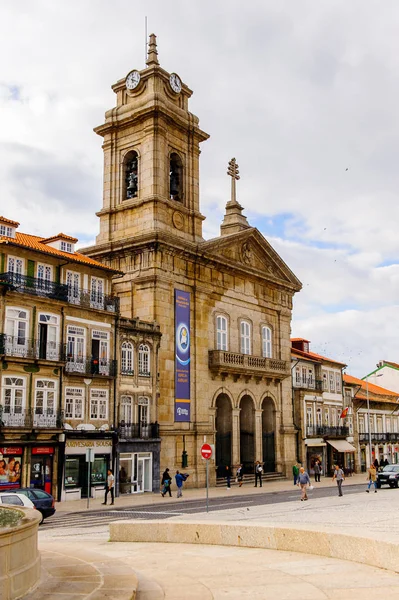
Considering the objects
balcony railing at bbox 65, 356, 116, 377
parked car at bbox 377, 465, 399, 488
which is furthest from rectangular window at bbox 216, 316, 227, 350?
parked car at bbox 377, 465, 399, 488

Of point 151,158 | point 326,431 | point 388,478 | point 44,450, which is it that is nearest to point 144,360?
point 44,450

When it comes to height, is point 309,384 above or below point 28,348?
Answer: above

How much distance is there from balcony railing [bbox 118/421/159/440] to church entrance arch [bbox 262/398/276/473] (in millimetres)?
14488

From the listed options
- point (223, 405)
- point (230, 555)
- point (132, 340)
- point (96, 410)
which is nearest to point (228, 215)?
point (223, 405)

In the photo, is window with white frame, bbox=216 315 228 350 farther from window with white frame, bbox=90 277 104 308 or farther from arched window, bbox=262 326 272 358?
window with white frame, bbox=90 277 104 308

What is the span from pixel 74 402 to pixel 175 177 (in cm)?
1982

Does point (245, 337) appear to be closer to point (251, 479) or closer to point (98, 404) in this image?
point (251, 479)

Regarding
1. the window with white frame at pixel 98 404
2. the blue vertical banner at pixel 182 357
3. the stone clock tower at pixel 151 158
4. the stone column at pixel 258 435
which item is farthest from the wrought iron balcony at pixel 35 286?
the stone column at pixel 258 435

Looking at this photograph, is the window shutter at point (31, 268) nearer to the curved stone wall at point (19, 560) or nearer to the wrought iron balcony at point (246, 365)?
the wrought iron balcony at point (246, 365)

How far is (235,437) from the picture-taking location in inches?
1918

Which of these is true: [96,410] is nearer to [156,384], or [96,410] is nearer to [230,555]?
[156,384]

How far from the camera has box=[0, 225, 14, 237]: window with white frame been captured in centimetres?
3616

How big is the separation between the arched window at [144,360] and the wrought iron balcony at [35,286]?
643cm

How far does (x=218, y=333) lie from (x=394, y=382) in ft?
137
